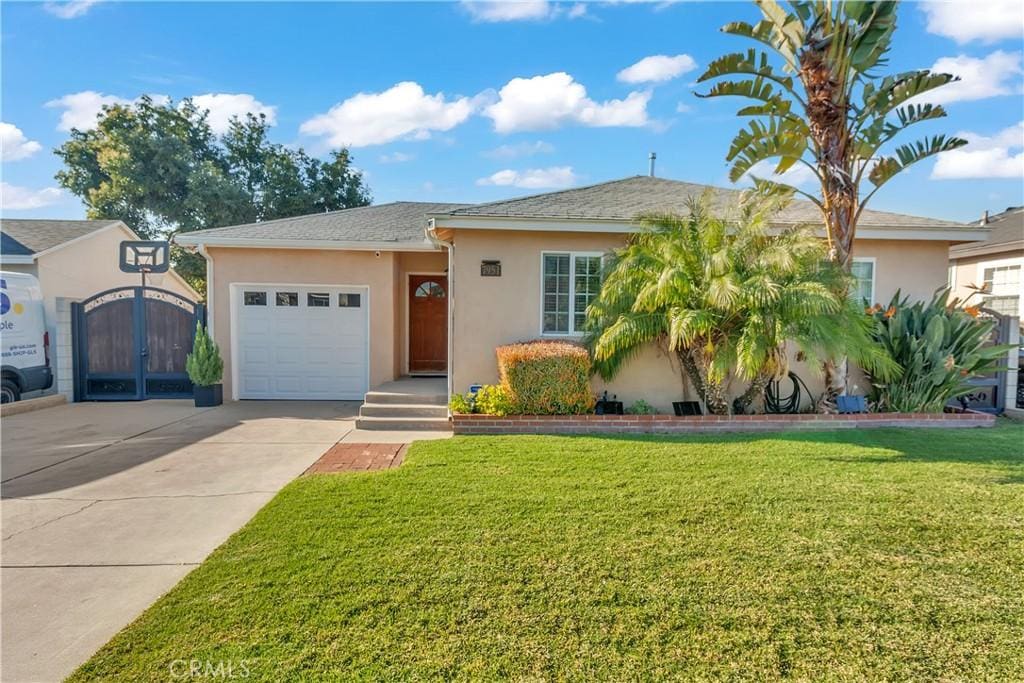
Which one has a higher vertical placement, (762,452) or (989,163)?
(989,163)

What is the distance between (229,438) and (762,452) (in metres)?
7.39

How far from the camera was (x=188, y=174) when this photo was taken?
74.1 ft

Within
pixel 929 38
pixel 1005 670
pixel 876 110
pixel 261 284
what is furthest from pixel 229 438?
pixel 929 38

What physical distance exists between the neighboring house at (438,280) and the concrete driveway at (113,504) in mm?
1801

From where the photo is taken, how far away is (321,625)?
9.14ft

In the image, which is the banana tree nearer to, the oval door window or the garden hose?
the garden hose

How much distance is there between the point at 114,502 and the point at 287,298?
6.22 m

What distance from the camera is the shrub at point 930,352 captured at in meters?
7.82

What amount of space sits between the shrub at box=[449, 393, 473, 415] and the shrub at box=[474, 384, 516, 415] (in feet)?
0.41

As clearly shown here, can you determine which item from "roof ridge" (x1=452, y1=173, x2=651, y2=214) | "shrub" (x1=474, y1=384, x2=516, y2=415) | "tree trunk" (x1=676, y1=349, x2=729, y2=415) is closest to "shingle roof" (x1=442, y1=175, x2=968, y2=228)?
"roof ridge" (x1=452, y1=173, x2=651, y2=214)

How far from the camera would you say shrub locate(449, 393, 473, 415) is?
303 inches

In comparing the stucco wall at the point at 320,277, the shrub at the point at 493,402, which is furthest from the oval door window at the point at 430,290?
the shrub at the point at 493,402

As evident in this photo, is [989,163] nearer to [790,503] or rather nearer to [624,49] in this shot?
[624,49]
